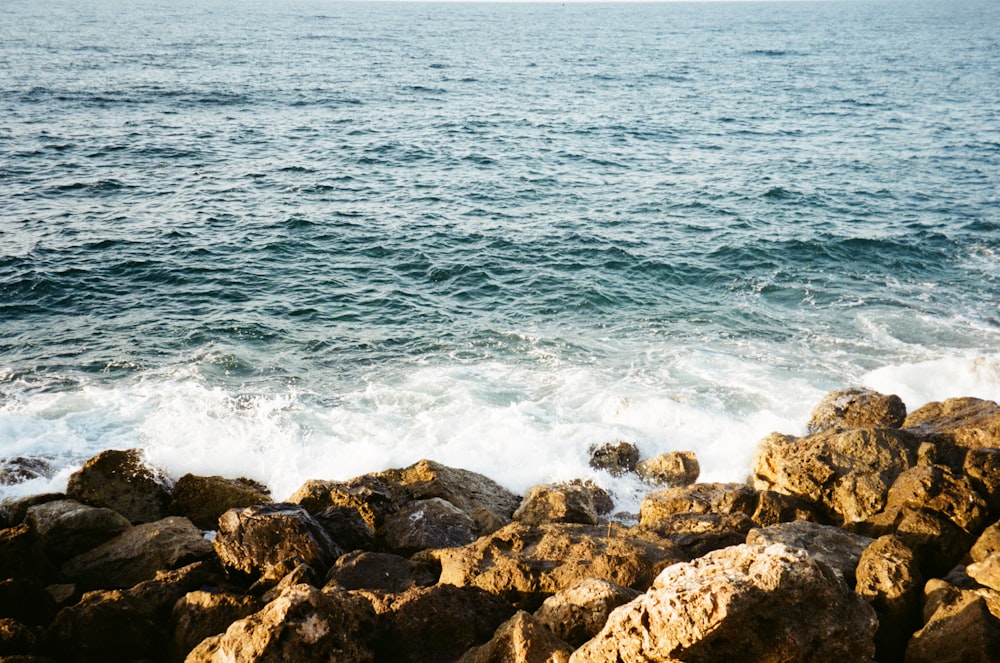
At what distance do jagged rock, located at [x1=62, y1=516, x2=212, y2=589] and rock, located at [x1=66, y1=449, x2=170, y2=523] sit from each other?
5.81 feet

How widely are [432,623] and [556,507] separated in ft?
15.4

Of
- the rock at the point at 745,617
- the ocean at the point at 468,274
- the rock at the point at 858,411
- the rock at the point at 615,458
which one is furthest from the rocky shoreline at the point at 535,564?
the ocean at the point at 468,274

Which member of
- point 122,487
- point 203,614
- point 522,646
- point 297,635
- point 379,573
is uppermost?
point 297,635

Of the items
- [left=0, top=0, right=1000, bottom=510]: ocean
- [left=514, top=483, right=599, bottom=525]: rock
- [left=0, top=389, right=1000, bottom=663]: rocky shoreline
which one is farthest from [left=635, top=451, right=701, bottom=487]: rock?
[left=514, top=483, right=599, bottom=525]: rock

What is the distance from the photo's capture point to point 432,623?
28.9 feet

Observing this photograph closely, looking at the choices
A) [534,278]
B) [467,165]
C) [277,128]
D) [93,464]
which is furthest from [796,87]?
[93,464]

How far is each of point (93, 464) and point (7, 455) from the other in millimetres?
3291

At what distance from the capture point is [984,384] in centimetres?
1898

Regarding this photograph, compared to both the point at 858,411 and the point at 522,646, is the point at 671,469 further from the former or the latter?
the point at 522,646

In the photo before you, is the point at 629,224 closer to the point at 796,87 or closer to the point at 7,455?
the point at 7,455

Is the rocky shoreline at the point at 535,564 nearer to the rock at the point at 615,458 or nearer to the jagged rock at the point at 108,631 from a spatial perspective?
the jagged rock at the point at 108,631

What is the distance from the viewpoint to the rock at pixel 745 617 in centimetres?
659

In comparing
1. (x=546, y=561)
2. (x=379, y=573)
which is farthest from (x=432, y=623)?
(x=546, y=561)

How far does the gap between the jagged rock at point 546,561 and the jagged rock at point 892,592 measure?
97.0 inches
